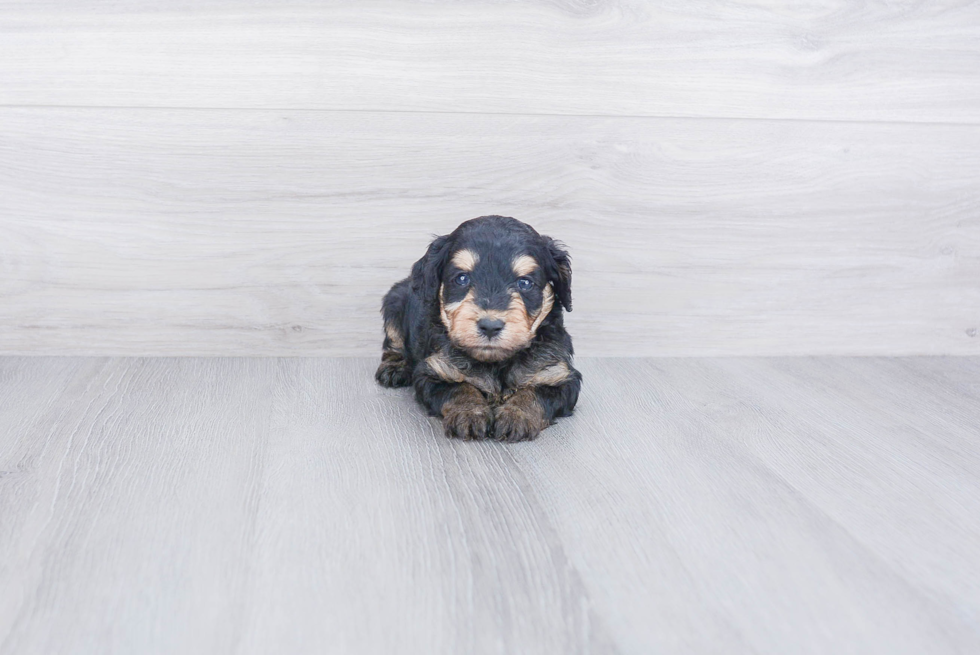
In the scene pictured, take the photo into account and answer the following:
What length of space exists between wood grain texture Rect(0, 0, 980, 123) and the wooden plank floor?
1019 millimetres

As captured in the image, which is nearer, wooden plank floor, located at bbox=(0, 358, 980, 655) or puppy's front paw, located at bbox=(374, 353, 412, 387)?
wooden plank floor, located at bbox=(0, 358, 980, 655)

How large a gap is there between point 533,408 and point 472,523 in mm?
633

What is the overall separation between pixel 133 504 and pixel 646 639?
1.12m

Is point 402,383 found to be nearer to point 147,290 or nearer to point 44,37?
point 147,290

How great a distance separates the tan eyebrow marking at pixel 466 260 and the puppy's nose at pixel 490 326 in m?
0.19

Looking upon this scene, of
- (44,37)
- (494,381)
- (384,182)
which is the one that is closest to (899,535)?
(494,381)

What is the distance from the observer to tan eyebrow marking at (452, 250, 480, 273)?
2.31 m

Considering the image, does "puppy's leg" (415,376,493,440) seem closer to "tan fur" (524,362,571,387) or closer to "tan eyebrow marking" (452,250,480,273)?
"tan fur" (524,362,571,387)

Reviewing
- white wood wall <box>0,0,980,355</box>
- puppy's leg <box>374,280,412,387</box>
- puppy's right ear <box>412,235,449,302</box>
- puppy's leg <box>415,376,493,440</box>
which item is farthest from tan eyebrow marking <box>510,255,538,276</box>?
white wood wall <box>0,0,980,355</box>

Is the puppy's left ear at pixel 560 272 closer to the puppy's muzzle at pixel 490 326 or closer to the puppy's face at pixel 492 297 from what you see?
the puppy's face at pixel 492 297

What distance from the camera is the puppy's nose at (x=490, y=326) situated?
7.21ft

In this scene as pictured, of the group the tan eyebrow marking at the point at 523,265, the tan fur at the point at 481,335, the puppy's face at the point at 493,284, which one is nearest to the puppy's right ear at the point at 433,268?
the puppy's face at the point at 493,284

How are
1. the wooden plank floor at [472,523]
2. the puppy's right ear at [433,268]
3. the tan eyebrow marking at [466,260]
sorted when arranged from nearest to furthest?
the wooden plank floor at [472,523], the tan eyebrow marking at [466,260], the puppy's right ear at [433,268]

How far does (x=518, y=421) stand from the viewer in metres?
2.22
